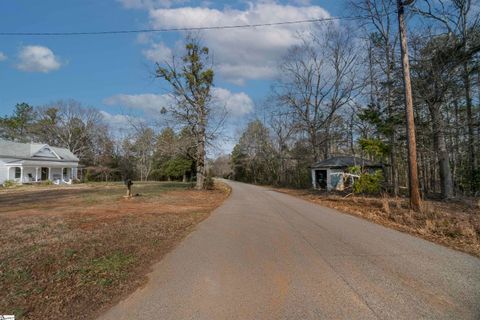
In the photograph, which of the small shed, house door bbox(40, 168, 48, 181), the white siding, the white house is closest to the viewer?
the small shed

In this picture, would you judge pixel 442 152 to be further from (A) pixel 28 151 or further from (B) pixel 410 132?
(A) pixel 28 151

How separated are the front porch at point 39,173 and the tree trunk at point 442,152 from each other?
41.3 metres

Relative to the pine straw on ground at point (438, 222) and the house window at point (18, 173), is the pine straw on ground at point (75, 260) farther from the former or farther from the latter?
the house window at point (18, 173)

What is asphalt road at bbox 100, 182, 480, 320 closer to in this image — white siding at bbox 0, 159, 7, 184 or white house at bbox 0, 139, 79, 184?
white siding at bbox 0, 159, 7, 184

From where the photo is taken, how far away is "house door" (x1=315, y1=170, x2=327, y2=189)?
3008 centimetres

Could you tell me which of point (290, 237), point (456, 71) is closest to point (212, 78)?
point (456, 71)

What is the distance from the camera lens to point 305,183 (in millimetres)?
38594

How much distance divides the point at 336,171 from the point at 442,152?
40.9 ft

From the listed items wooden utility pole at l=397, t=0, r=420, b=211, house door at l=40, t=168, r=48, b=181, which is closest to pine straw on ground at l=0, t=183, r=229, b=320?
wooden utility pole at l=397, t=0, r=420, b=211

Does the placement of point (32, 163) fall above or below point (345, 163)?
above

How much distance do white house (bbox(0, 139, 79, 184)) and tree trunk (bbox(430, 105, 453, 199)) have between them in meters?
41.2

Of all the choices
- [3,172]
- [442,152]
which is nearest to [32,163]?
[3,172]

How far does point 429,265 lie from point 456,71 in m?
14.2

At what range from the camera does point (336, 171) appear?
27625 mm
